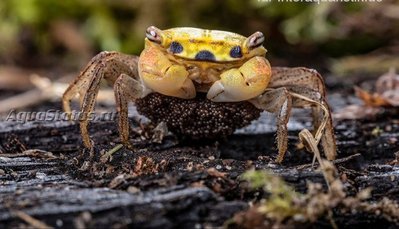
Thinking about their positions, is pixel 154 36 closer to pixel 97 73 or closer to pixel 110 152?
pixel 97 73

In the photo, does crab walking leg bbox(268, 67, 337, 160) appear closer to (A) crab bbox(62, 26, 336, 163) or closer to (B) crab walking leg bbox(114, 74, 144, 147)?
(A) crab bbox(62, 26, 336, 163)

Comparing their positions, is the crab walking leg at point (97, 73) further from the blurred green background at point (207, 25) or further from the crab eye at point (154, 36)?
the blurred green background at point (207, 25)

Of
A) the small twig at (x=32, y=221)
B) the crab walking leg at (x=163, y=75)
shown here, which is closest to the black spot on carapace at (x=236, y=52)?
the crab walking leg at (x=163, y=75)

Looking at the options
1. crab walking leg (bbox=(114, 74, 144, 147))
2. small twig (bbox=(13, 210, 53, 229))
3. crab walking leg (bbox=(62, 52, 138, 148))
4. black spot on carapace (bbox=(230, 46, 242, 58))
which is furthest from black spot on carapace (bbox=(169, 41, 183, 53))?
small twig (bbox=(13, 210, 53, 229))

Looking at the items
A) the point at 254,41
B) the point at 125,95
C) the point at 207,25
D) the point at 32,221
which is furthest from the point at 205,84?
the point at 207,25

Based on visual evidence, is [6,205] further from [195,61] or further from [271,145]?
[271,145]

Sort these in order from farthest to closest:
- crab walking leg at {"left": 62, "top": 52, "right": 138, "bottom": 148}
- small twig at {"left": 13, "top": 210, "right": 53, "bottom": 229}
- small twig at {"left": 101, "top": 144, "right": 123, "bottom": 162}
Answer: crab walking leg at {"left": 62, "top": 52, "right": 138, "bottom": 148}
small twig at {"left": 101, "top": 144, "right": 123, "bottom": 162}
small twig at {"left": 13, "top": 210, "right": 53, "bottom": 229}
